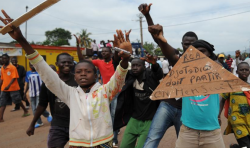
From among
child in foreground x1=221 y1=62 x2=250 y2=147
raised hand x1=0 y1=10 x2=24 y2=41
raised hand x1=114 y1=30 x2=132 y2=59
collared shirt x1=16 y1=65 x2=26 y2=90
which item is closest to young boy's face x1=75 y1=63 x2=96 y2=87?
raised hand x1=114 y1=30 x2=132 y2=59

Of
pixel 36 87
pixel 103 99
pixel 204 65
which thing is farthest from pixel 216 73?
pixel 36 87

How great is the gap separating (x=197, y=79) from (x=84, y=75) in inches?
45.9

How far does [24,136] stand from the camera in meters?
5.22

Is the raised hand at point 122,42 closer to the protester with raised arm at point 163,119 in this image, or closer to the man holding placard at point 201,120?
the man holding placard at point 201,120

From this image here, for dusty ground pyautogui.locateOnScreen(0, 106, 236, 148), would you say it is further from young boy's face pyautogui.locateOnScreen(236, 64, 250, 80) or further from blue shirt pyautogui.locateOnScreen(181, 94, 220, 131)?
blue shirt pyautogui.locateOnScreen(181, 94, 220, 131)

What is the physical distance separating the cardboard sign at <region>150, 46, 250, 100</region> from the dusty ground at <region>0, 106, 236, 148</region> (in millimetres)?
2704

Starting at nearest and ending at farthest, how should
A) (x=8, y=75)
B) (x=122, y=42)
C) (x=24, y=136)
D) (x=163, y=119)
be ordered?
(x=122, y=42)
(x=163, y=119)
(x=24, y=136)
(x=8, y=75)

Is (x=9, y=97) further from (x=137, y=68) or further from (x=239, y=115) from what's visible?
(x=239, y=115)

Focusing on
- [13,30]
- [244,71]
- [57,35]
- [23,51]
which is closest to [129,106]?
[244,71]

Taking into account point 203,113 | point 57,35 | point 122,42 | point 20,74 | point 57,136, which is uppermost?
point 57,35

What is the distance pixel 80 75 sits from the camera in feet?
7.50

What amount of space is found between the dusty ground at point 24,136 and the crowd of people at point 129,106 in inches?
47.6

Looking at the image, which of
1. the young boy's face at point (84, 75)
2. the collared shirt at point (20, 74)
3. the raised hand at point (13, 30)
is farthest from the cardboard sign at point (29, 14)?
the collared shirt at point (20, 74)

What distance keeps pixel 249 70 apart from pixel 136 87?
1.86 metres
